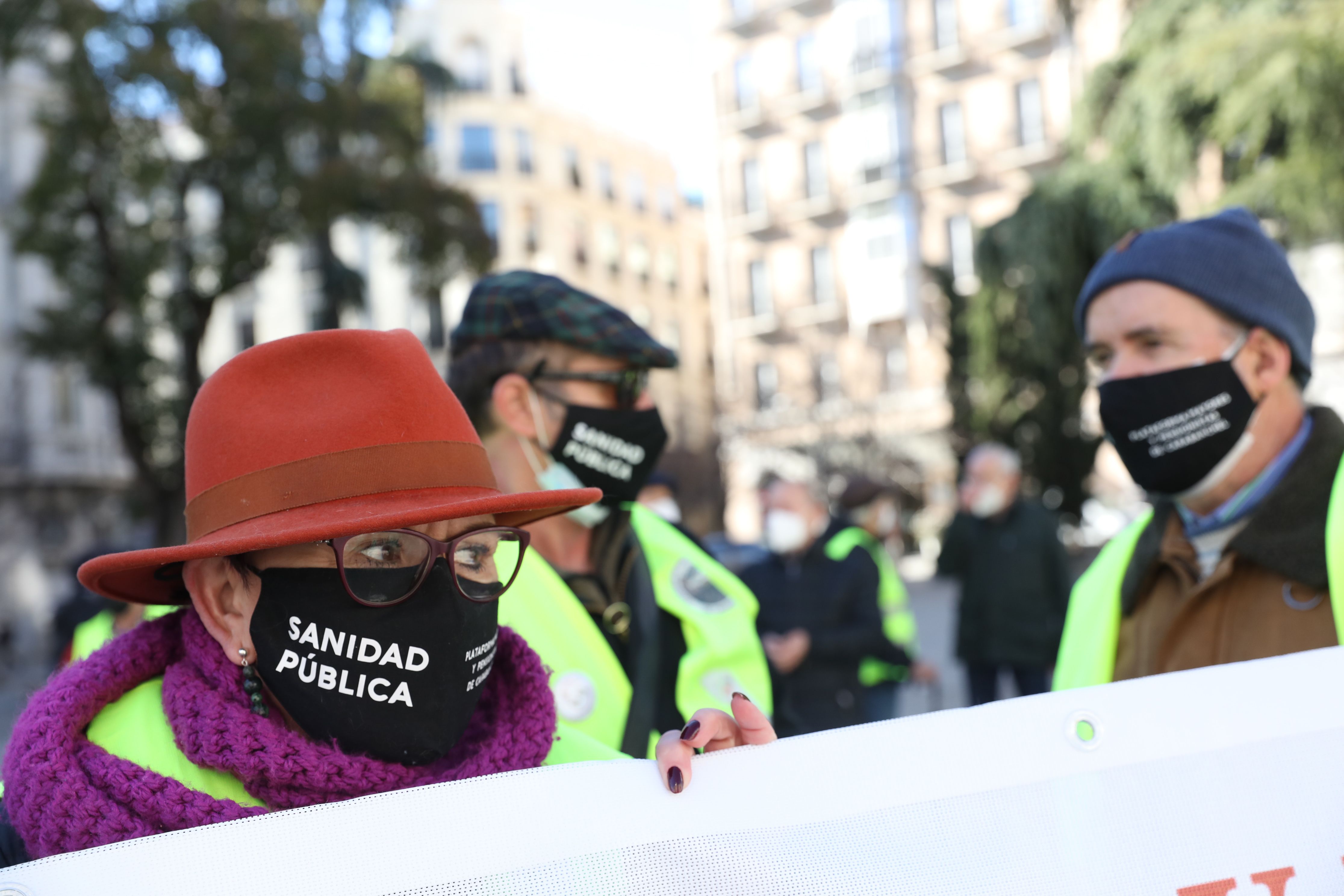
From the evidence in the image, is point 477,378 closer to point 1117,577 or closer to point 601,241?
point 1117,577

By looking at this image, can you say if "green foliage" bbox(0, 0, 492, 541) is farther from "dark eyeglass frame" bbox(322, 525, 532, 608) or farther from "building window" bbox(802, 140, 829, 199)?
"building window" bbox(802, 140, 829, 199)

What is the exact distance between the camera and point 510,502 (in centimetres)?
162

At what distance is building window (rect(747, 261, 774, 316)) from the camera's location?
1607 inches

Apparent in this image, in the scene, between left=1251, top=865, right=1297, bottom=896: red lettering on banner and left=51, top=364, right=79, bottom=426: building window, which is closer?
left=1251, top=865, right=1297, bottom=896: red lettering on banner

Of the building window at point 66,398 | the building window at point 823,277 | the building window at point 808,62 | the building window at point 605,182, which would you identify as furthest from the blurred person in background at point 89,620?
the building window at point 605,182

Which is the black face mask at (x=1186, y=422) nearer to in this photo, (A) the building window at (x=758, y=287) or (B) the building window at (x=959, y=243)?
(B) the building window at (x=959, y=243)

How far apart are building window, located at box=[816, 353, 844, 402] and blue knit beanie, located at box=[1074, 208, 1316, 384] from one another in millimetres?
31840

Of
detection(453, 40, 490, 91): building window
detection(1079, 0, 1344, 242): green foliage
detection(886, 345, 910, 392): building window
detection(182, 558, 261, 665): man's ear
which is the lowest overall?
detection(182, 558, 261, 665): man's ear

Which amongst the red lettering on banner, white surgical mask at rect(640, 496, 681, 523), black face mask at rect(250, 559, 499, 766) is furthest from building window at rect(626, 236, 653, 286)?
the red lettering on banner

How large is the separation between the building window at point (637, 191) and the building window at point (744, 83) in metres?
10.8

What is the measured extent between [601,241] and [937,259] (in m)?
16.9

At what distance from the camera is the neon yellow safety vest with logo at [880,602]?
6.06 m

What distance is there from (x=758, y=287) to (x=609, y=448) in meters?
38.8

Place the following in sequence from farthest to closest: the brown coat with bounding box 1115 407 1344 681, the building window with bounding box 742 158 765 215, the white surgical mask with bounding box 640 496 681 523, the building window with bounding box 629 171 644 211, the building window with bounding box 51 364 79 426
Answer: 1. the building window with bounding box 629 171 644 211
2. the building window with bounding box 742 158 765 215
3. the building window with bounding box 51 364 79 426
4. the white surgical mask with bounding box 640 496 681 523
5. the brown coat with bounding box 1115 407 1344 681
